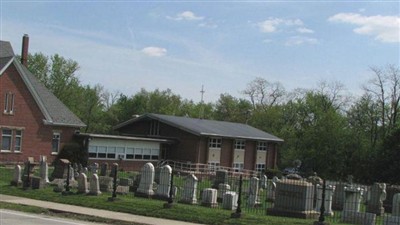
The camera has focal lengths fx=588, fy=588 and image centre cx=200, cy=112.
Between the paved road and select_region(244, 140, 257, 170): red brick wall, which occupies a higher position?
select_region(244, 140, 257, 170): red brick wall

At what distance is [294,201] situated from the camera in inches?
782

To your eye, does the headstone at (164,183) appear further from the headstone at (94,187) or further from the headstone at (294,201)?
the headstone at (294,201)

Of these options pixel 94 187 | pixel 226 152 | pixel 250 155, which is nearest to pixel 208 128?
pixel 226 152

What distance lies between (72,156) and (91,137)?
2405 mm

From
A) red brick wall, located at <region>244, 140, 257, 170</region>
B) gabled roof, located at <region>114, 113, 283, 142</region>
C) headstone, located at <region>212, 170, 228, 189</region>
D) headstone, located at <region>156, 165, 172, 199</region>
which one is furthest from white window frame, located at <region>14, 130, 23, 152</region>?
headstone, located at <region>156, 165, 172, 199</region>

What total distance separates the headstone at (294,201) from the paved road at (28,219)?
273 inches

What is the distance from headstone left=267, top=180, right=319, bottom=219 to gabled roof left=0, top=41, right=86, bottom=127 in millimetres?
31469

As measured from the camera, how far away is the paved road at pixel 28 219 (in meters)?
15.3

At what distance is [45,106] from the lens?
1969 inches

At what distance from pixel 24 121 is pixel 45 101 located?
470 cm

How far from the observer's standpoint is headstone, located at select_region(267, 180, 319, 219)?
19578 mm

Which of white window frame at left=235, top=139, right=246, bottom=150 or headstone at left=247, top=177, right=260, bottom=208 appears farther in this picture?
white window frame at left=235, top=139, right=246, bottom=150

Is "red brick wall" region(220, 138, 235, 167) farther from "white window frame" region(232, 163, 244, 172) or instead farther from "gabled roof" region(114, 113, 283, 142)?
"gabled roof" region(114, 113, 283, 142)

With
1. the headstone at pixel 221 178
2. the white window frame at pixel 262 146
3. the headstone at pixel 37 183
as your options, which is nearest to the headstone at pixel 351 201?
the headstone at pixel 221 178
